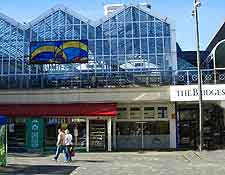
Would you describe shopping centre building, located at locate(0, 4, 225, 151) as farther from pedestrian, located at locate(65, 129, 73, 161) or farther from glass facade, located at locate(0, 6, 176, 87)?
pedestrian, located at locate(65, 129, 73, 161)

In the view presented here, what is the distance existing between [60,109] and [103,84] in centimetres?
326

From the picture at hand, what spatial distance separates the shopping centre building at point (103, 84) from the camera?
1165 inches

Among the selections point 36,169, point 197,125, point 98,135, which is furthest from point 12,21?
point 36,169

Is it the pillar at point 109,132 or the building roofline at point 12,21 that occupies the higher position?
the building roofline at point 12,21

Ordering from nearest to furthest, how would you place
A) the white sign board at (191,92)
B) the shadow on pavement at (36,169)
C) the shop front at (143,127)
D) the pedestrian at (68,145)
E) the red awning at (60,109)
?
the shadow on pavement at (36,169), the pedestrian at (68,145), the white sign board at (191,92), the red awning at (60,109), the shop front at (143,127)

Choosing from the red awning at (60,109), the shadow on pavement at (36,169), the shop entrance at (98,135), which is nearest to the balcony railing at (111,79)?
the red awning at (60,109)

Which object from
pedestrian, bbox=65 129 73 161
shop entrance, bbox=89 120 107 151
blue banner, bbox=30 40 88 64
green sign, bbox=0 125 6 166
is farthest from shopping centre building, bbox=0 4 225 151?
green sign, bbox=0 125 6 166

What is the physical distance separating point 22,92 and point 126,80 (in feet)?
21.9

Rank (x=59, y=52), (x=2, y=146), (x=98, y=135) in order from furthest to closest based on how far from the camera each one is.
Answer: (x=59, y=52)
(x=98, y=135)
(x=2, y=146)

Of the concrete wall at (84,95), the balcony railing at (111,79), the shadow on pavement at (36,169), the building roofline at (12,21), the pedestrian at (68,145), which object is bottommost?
the shadow on pavement at (36,169)

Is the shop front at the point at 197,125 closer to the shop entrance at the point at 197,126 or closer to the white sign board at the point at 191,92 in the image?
the shop entrance at the point at 197,126

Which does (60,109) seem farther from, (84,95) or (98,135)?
(98,135)

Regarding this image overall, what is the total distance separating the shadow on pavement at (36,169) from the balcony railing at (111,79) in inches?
437

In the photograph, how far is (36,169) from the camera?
1866 cm
